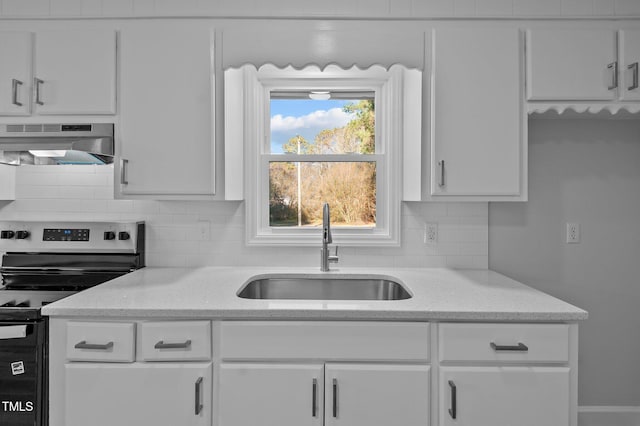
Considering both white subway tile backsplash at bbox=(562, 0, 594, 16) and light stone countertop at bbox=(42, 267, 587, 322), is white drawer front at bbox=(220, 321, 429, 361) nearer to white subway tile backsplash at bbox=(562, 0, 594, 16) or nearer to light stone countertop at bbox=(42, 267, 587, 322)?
light stone countertop at bbox=(42, 267, 587, 322)

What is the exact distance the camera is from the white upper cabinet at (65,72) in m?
1.91

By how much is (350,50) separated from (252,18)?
0.49 m

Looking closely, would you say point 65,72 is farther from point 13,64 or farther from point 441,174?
point 441,174

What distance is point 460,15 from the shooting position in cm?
192

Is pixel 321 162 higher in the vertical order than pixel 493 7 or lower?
lower

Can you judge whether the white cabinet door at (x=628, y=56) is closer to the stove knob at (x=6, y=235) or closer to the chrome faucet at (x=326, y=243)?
the chrome faucet at (x=326, y=243)

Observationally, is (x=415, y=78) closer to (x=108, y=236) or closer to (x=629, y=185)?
(x=629, y=185)

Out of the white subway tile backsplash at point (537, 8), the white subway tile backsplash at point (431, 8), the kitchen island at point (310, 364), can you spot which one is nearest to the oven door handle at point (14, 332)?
the kitchen island at point (310, 364)

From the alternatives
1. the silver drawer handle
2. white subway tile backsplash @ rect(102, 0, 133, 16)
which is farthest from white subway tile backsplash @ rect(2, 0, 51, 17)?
the silver drawer handle

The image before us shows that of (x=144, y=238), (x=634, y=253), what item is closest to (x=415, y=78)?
(x=634, y=253)

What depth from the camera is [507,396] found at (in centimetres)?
145

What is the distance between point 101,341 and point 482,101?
189cm

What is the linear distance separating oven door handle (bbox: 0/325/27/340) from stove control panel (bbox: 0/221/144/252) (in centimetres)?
73

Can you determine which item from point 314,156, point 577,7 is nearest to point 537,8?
point 577,7
